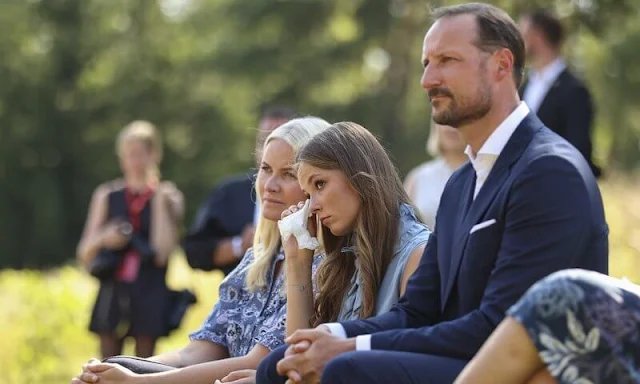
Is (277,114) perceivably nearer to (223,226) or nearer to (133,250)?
(223,226)

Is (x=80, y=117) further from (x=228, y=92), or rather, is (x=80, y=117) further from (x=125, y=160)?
(x=125, y=160)

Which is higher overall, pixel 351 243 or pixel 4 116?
pixel 4 116

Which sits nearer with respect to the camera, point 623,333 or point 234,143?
point 623,333

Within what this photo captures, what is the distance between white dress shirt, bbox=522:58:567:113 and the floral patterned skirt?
3.96 meters

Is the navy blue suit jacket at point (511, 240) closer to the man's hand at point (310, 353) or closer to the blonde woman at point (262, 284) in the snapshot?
the man's hand at point (310, 353)

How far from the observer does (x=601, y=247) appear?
155 inches

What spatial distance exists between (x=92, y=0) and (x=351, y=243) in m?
33.0

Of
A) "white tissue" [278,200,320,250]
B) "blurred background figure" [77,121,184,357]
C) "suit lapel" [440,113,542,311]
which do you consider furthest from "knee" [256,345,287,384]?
"blurred background figure" [77,121,184,357]

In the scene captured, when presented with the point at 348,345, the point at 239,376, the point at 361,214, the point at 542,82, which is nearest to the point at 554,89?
the point at 542,82

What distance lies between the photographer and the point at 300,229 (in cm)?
475

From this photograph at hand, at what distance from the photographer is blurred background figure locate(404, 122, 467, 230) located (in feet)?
24.7

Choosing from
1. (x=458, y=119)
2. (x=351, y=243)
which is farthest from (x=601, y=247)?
(x=351, y=243)

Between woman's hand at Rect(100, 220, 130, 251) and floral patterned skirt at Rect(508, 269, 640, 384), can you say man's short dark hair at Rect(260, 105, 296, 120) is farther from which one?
floral patterned skirt at Rect(508, 269, 640, 384)

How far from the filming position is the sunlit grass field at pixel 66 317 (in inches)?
359
